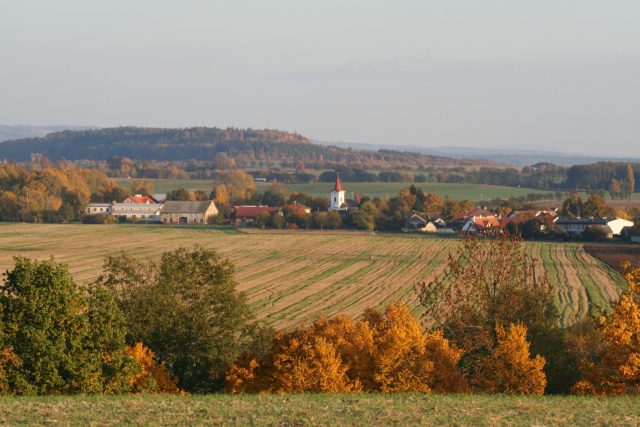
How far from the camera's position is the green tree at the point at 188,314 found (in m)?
29.1

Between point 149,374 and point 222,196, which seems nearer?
point 149,374

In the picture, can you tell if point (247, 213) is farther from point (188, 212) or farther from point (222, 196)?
point (222, 196)

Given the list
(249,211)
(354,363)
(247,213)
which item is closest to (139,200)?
(249,211)

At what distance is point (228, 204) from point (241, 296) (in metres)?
102

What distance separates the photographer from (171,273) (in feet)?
103

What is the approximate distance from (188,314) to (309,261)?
41.1 meters

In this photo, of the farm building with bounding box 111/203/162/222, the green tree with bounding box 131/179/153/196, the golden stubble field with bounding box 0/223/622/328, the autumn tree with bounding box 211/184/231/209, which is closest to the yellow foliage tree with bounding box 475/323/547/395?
the golden stubble field with bounding box 0/223/622/328

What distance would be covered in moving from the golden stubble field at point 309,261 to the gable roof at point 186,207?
10460mm

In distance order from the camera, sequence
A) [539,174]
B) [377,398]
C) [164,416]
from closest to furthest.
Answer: [164,416] < [377,398] < [539,174]

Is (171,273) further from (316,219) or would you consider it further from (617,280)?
(316,219)

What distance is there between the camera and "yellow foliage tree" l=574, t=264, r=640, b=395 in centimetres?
2519

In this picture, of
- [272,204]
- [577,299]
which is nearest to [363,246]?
[577,299]

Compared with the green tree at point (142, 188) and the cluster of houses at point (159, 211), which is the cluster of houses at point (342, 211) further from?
the green tree at point (142, 188)

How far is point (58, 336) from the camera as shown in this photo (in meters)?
23.6
